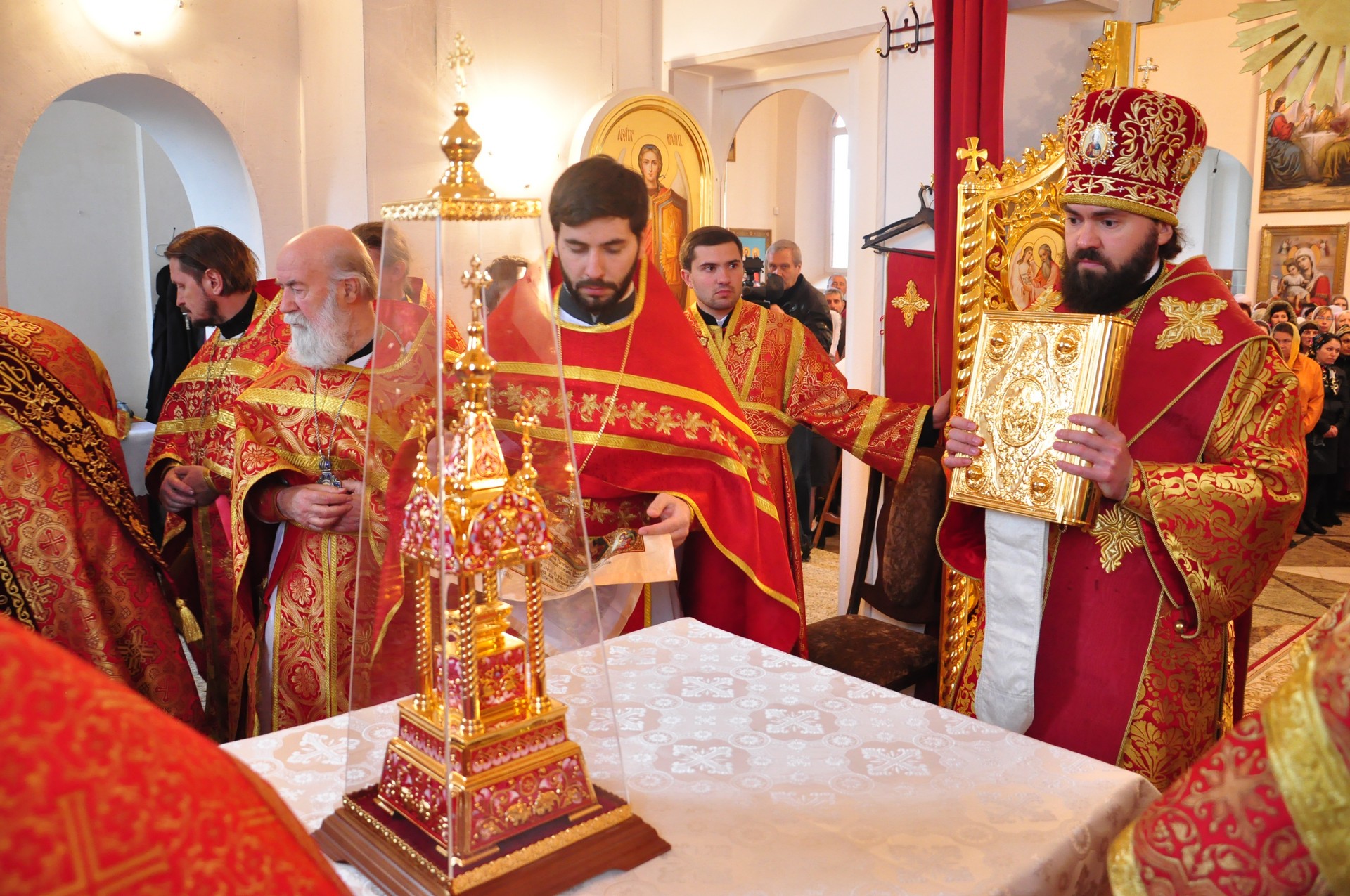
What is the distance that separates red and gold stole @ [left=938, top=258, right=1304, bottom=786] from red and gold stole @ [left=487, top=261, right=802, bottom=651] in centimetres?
76

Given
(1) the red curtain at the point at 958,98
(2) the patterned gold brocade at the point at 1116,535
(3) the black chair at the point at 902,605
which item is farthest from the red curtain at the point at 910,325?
(2) the patterned gold brocade at the point at 1116,535

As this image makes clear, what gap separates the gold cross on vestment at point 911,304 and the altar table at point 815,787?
326 cm

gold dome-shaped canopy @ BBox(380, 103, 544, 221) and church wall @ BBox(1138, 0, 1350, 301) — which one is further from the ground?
church wall @ BBox(1138, 0, 1350, 301)

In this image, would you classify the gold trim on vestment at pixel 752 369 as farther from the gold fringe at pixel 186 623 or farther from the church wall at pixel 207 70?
the church wall at pixel 207 70

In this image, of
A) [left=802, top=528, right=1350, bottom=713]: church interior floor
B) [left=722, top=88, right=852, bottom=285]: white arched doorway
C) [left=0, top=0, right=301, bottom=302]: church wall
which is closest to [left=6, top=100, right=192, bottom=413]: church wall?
[left=0, top=0, right=301, bottom=302]: church wall

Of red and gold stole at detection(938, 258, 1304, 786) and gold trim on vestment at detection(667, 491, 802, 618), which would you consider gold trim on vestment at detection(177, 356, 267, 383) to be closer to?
gold trim on vestment at detection(667, 491, 802, 618)

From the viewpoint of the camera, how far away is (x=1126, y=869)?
83cm

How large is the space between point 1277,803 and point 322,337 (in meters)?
2.45

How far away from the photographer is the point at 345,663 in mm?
2635

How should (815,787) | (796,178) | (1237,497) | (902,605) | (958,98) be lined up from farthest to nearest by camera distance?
(796,178), (958,98), (902,605), (1237,497), (815,787)

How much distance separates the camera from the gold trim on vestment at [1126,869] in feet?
2.67

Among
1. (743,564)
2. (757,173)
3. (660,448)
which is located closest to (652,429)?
(660,448)

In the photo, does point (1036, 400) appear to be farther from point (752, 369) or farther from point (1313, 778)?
point (752, 369)

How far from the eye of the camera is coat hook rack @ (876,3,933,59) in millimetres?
4711
